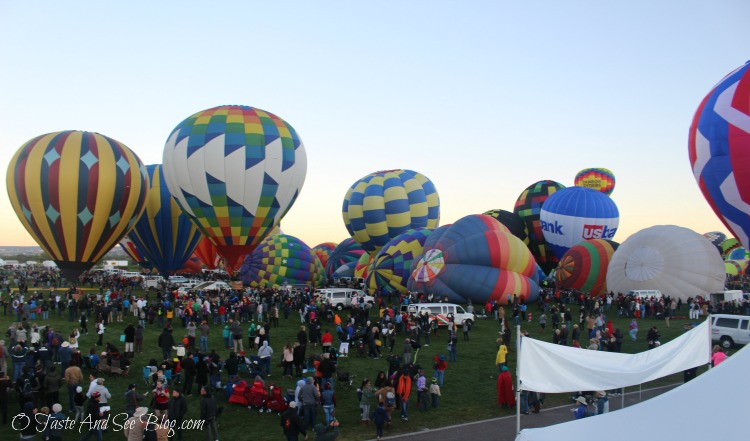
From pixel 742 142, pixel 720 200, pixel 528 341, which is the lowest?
pixel 528 341

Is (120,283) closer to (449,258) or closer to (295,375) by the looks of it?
(449,258)

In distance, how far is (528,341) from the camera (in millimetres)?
9164

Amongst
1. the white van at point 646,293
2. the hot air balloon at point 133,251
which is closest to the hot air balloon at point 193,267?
the hot air balloon at point 133,251

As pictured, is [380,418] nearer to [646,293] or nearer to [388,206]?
[646,293]

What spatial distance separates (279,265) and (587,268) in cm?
2005

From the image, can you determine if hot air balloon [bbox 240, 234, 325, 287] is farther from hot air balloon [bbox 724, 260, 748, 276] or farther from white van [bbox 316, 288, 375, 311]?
hot air balloon [bbox 724, 260, 748, 276]

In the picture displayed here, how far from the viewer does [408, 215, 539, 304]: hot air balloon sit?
2862 centimetres

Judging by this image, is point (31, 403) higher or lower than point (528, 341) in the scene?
lower

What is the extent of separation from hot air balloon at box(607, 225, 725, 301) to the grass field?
7541 millimetres

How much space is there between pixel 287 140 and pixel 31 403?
25.9 metres

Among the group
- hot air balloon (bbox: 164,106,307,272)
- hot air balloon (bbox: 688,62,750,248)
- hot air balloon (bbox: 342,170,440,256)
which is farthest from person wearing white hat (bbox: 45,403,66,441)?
hot air balloon (bbox: 342,170,440,256)

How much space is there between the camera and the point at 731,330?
1959 cm

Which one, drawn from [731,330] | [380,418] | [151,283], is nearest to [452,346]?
[380,418]

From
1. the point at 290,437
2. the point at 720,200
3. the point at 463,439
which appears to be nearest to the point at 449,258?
the point at 720,200
